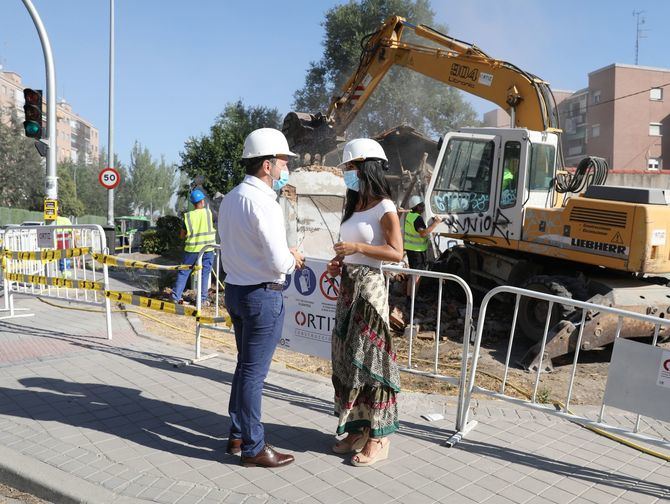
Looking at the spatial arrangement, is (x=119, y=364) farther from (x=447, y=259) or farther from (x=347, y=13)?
(x=347, y=13)

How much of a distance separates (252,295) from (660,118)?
2220 inches

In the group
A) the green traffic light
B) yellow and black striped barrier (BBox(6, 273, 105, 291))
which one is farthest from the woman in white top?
the green traffic light

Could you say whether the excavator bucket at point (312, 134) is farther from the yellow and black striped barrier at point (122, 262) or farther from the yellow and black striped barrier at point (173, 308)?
the yellow and black striped barrier at point (173, 308)

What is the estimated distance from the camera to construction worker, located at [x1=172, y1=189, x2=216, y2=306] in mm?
9648

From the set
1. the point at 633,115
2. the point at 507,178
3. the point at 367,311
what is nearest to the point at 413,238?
the point at 507,178

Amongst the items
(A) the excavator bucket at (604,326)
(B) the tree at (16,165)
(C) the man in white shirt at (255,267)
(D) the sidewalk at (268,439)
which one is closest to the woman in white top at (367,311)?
(D) the sidewalk at (268,439)

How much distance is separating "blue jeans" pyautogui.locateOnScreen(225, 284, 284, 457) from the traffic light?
8.02 m

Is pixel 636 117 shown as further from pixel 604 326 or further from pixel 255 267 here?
pixel 255 267

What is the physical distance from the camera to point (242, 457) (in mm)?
3787

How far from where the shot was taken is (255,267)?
359 centimetres

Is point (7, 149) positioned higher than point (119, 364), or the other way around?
point (7, 149)

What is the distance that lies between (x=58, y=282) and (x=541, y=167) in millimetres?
7382

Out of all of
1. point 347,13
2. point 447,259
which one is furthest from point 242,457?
point 347,13

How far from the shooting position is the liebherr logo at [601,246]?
7.68 metres
